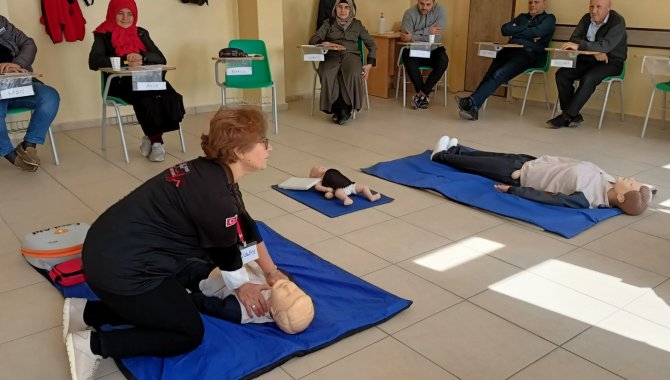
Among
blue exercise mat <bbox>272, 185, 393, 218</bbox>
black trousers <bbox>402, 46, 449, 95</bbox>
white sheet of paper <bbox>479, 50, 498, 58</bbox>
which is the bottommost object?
blue exercise mat <bbox>272, 185, 393, 218</bbox>

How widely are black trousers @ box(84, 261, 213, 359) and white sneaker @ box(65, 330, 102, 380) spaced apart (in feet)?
0.07

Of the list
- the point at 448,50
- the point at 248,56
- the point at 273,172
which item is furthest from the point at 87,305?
the point at 448,50

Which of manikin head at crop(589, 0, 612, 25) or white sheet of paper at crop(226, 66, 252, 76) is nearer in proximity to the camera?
white sheet of paper at crop(226, 66, 252, 76)

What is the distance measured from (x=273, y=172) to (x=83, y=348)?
2.38 metres

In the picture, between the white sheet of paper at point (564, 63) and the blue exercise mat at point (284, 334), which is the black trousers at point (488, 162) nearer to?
the blue exercise mat at point (284, 334)

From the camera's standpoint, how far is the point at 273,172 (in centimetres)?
403

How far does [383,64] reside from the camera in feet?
21.9

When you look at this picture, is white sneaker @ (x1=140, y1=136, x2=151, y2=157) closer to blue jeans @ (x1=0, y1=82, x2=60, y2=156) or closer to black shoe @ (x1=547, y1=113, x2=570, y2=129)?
blue jeans @ (x1=0, y1=82, x2=60, y2=156)

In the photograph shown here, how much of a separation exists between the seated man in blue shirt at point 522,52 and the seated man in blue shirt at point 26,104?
3718 millimetres

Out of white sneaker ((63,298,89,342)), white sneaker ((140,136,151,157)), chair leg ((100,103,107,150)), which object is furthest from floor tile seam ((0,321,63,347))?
chair leg ((100,103,107,150))

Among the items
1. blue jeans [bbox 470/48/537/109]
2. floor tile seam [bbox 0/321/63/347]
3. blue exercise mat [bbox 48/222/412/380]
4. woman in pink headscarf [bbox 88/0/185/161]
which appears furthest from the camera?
blue jeans [bbox 470/48/537/109]

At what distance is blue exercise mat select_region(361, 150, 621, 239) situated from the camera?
3057 mm

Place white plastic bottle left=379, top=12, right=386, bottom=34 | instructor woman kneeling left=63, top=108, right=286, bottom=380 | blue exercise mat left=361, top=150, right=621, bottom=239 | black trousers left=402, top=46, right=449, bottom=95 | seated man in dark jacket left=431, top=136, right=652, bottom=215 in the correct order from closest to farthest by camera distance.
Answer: instructor woman kneeling left=63, top=108, right=286, bottom=380 < blue exercise mat left=361, top=150, right=621, bottom=239 < seated man in dark jacket left=431, top=136, right=652, bottom=215 < black trousers left=402, top=46, right=449, bottom=95 < white plastic bottle left=379, top=12, right=386, bottom=34

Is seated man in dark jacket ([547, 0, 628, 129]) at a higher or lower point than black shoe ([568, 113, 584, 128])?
higher
